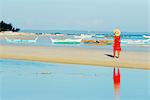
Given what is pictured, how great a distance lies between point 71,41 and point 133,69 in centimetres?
2105

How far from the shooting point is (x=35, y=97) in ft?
27.1

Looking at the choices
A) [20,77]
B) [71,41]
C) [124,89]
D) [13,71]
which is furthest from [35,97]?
[71,41]

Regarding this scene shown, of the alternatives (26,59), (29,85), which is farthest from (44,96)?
(26,59)

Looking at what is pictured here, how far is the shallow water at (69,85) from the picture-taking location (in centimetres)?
855

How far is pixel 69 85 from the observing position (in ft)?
33.1

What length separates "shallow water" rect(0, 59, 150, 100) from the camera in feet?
28.1

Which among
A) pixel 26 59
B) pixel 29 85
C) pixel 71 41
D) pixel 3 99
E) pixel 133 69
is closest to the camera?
pixel 3 99

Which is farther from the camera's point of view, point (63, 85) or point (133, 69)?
point (133, 69)

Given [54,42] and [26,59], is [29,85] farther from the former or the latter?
[54,42]

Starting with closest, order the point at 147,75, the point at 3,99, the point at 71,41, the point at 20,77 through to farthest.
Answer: the point at 3,99
the point at 20,77
the point at 147,75
the point at 71,41

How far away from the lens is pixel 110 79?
1148cm

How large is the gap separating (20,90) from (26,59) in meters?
9.15

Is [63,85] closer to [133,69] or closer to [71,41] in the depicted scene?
[133,69]

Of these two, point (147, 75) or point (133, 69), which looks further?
point (133, 69)
